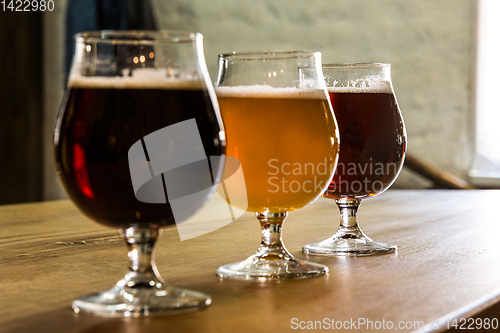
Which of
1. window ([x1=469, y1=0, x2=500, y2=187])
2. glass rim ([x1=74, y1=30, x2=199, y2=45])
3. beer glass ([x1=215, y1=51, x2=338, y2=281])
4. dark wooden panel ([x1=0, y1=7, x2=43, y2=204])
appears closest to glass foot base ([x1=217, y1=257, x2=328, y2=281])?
beer glass ([x1=215, y1=51, x2=338, y2=281])

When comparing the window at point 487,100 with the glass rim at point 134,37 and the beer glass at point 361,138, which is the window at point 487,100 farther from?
the glass rim at point 134,37

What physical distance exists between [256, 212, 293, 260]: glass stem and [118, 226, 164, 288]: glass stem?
0.54 ft

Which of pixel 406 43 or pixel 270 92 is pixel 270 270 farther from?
pixel 406 43

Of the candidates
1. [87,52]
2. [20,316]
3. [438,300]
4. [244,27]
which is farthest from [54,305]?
[244,27]

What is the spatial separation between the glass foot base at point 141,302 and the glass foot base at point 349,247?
278 millimetres

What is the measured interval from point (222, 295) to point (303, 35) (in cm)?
273

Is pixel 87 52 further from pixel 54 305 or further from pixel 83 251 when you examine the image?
pixel 83 251

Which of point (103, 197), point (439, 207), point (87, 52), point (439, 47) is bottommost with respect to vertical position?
point (439, 207)

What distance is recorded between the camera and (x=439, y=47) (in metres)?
3.20

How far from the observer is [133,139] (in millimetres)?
491

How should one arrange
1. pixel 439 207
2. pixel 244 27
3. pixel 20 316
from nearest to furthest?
1. pixel 20 316
2. pixel 439 207
3. pixel 244 27

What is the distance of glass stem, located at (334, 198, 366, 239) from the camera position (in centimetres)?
82

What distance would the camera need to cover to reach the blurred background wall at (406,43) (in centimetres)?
307

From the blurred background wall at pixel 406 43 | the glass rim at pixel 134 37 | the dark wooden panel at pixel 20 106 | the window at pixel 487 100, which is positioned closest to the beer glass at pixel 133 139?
the glass rim at pixel 134 37
